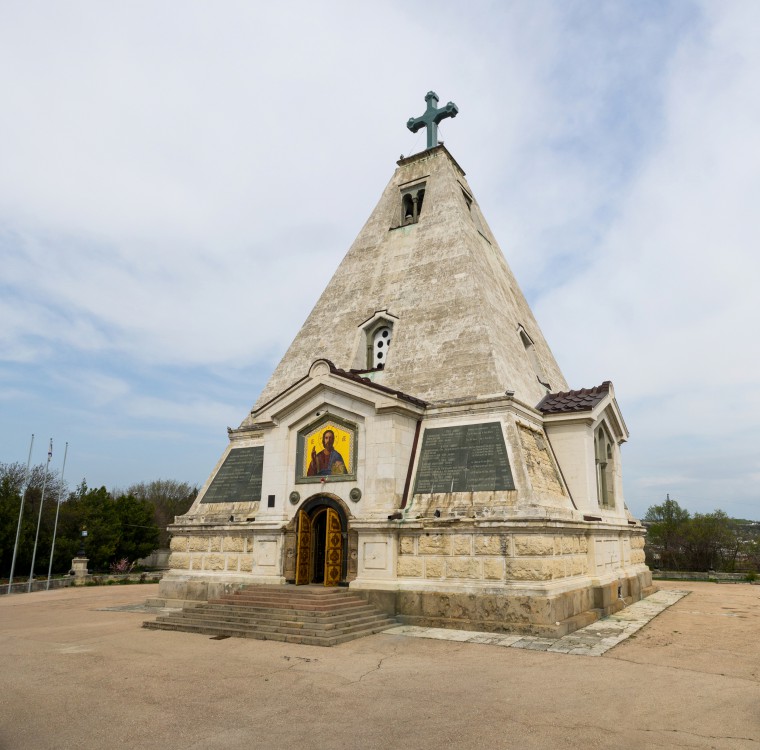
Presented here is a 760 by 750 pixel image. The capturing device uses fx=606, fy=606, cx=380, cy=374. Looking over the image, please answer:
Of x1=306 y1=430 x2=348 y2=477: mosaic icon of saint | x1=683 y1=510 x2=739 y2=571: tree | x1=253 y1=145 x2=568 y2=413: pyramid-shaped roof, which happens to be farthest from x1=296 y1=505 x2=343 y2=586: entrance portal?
x1=683 y1=510 x2=739 y2=571: tree

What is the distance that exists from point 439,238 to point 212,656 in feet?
46.1

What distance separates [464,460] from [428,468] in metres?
0.95

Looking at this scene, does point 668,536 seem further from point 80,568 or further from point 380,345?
point 80,568

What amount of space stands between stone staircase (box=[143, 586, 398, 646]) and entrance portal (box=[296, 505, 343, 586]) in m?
0.68

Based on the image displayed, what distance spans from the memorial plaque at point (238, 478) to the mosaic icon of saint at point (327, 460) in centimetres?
235

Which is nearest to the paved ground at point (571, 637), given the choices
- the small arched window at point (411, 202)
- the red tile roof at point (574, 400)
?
the red tile roof at point (574, 400)

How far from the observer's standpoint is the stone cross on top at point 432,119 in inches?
949

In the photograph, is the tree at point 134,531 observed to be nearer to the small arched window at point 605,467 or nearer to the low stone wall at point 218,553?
the low stone wall at point 218,553

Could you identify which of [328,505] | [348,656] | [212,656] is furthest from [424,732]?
[328,505]

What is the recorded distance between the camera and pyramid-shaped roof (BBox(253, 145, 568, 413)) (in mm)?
16688

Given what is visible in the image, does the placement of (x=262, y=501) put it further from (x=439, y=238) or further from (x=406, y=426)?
(x=439, y=238)

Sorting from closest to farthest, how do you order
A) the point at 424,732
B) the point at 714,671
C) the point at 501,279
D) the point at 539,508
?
the point at 424,732
the point at 714,671
the point at 539,508
the point at 501,279

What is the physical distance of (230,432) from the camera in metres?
19.3

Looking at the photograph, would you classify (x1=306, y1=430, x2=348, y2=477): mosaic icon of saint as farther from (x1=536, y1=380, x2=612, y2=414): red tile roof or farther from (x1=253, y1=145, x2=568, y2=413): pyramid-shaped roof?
(x1=536, y1=380, x2=612, y2=414): red tile roof
